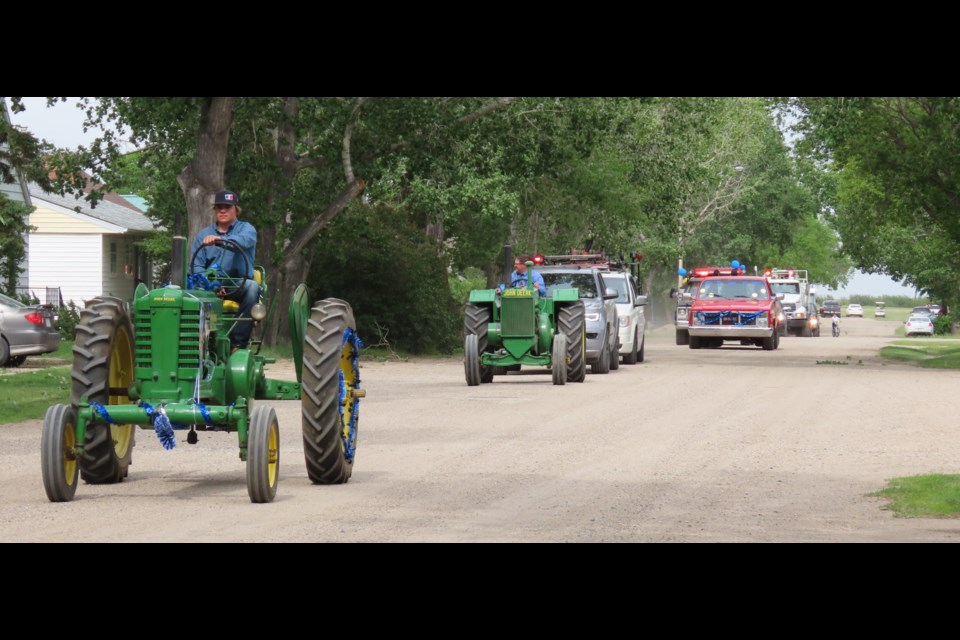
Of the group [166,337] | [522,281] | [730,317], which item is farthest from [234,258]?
[730,317]

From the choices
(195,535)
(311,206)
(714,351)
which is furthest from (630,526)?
(714,351)

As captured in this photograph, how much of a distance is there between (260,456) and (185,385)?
1013 mm

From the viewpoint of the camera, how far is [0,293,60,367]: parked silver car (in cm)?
3028

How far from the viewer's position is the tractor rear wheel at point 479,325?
87.6 feet

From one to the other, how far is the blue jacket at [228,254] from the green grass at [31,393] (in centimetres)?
745

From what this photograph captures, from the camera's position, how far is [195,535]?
9.83 metres

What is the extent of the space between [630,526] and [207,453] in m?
6.41

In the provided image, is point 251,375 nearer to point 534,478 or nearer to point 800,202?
point 534,478

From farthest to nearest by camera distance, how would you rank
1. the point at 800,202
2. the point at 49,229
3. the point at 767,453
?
the point at 800,202
the point at 49,229
the point at 767,453

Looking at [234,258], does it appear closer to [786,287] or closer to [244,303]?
[244,303]

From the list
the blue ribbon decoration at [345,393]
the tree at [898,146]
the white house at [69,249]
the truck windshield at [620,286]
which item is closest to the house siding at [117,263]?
the white house at [69,249]

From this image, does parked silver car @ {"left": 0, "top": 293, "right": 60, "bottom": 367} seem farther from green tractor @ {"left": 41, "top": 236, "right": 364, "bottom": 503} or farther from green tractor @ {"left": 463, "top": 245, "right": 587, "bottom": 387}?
green tractor @ {"left": 41, "top": 236, "right": 364, "bottom": 503}

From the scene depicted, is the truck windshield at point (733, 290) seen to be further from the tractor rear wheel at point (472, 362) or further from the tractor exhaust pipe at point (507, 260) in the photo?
the tractor rear wheel at point (472, 362)
